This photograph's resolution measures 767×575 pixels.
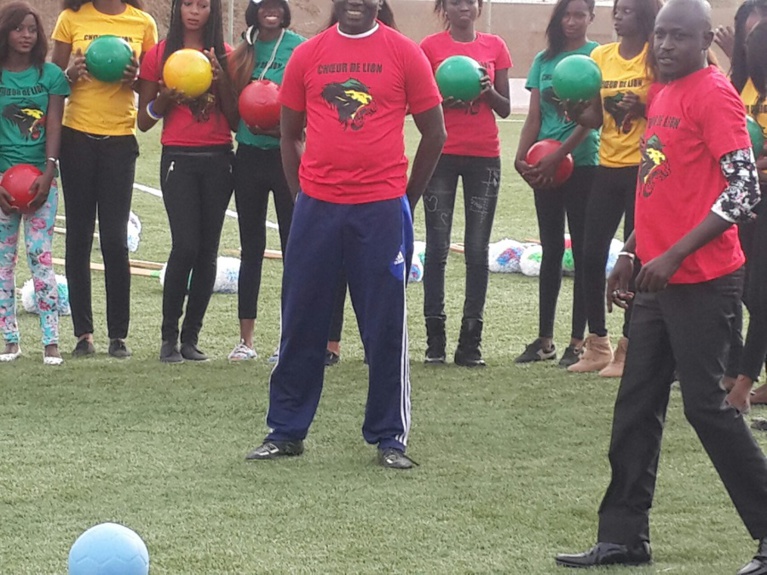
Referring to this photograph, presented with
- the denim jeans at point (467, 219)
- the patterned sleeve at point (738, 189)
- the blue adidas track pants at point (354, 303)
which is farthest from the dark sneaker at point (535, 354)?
the patterned sleeve at point (738, 189)

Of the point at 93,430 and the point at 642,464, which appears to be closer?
the point at 642,464

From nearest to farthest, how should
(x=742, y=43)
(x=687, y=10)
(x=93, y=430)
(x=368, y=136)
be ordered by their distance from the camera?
(x=687, y=10) < (x=368, y=136) < (x=93, y=430) < (x=742, y=43)

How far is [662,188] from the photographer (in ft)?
14.1

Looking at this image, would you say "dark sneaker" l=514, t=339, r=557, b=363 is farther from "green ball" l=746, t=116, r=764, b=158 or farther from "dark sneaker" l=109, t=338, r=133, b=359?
"dark sneaker" l=109, t=338, r=133, b=359

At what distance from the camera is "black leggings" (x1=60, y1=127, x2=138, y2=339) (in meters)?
7.67

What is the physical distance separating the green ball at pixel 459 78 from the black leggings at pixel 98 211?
1881mm

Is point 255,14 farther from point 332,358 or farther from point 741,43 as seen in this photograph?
point 741,43

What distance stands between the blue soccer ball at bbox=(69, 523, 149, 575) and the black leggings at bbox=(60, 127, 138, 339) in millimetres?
4042

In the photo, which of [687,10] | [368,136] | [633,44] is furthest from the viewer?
[633,44]

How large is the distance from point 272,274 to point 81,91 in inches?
128

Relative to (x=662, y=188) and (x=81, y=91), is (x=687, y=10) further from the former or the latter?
(x=81, y=91)

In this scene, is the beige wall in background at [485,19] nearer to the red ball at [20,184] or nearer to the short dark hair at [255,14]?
the short dark hair at [255,14]

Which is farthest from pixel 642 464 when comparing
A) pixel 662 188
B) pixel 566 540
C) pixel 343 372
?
pixel 343 372

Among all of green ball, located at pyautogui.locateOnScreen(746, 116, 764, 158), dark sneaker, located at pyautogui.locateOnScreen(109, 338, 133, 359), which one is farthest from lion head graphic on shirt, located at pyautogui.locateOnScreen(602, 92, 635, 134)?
dark sneaker, located at pyautogui.locateOnScreen(109, 338, 133, 359)
